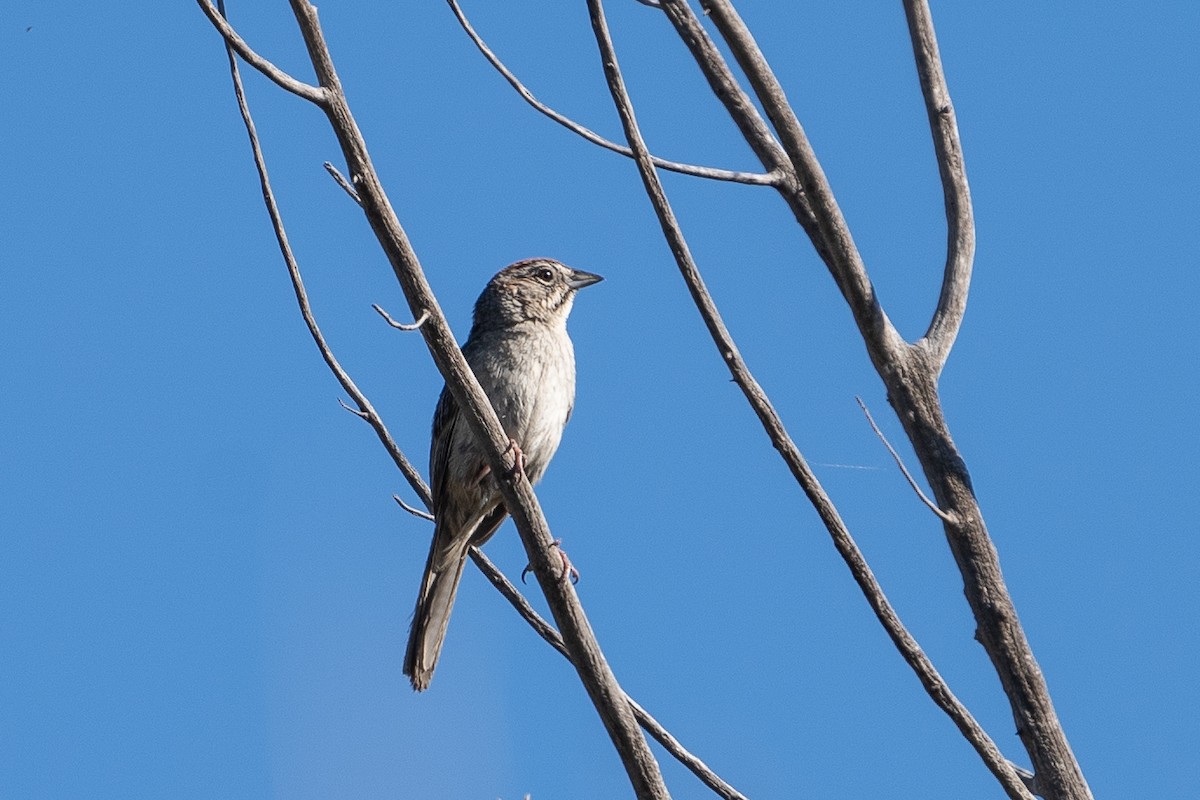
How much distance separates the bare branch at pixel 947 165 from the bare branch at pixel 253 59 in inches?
Answer: 76.9

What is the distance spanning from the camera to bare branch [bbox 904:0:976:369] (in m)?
4.34

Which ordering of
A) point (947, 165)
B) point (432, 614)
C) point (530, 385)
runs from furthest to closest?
point (530, 385) < point (432, 614) < point (947, 165)

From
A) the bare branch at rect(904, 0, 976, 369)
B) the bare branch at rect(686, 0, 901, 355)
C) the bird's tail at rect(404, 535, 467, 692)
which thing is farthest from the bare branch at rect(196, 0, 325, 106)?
the bird's tail at rect(404, 535, 467, 692)

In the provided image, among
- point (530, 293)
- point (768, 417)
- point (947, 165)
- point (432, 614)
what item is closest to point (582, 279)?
point (530, 293)

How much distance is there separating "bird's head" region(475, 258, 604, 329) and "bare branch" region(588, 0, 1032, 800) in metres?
2.98

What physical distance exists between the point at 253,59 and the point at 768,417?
1620mm

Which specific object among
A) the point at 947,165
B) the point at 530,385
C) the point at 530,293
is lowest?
the point at 530,385

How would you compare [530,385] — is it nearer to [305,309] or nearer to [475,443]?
[475,443]

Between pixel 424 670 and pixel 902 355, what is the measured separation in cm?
279

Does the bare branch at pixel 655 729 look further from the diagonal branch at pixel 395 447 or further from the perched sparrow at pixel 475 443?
the perched sparrow at pixel 475 443

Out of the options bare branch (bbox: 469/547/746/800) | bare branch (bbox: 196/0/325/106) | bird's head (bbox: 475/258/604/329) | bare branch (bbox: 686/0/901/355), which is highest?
bird's head (bbox: 475/258/604/329)

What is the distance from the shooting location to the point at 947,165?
4.42 m

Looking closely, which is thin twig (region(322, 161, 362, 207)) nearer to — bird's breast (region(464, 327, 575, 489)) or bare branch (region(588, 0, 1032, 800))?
bare branch (region(588, 0, 1032, 800))

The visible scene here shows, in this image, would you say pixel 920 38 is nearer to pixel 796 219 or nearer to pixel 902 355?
pixel 796 219
